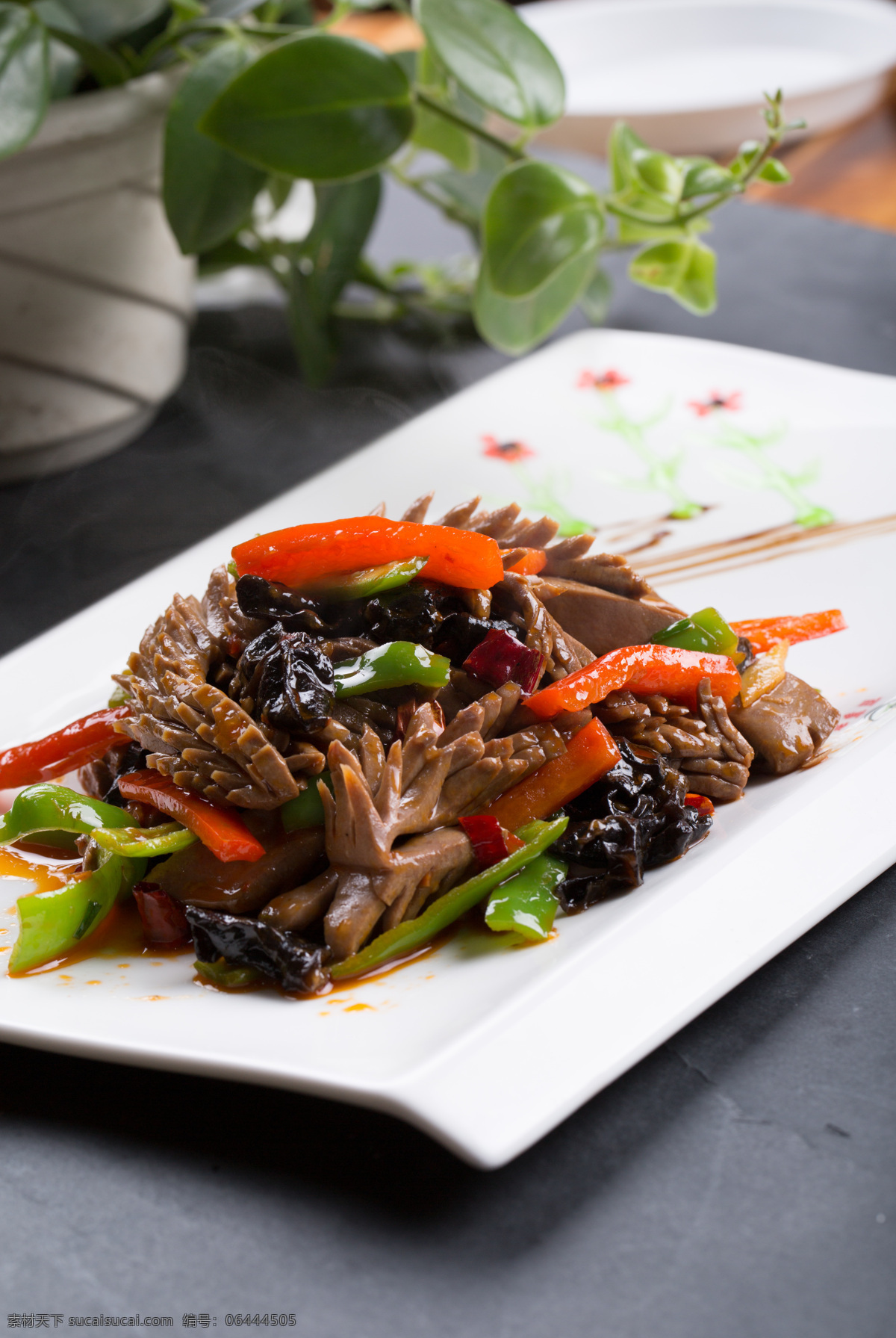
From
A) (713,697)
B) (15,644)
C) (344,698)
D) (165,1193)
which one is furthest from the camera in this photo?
(15,644)

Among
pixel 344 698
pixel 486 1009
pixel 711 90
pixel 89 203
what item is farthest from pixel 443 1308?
pixel 711 90

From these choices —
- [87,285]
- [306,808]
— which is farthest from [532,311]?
[306,808]

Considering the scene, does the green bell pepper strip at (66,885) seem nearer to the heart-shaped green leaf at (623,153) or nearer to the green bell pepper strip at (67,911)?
the green bell pepper strip at (67,911)

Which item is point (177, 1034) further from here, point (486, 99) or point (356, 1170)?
point (486, 99)

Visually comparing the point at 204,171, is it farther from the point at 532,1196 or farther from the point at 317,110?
the point at 532,1196

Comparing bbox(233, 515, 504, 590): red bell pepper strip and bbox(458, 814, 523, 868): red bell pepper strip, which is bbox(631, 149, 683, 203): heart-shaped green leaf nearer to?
bbox(233, 515, 504, 590): red bell pepper strip

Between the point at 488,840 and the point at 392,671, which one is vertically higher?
the point at 392,671
